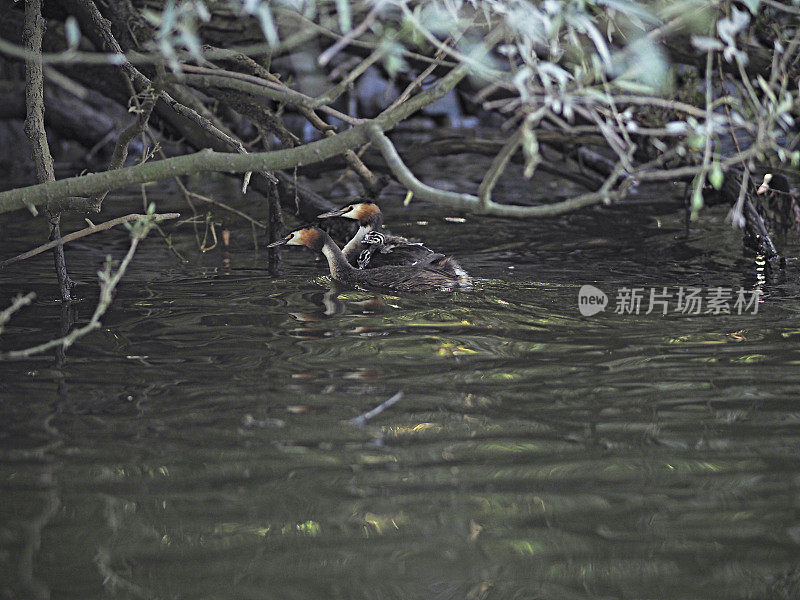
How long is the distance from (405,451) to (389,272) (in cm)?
369

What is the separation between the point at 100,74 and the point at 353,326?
3.99 meters

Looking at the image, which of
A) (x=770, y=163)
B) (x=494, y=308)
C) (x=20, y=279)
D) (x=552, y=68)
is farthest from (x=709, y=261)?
(x=20, y=279)

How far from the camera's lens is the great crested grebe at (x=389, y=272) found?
7.23 m

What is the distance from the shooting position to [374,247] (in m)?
8.22

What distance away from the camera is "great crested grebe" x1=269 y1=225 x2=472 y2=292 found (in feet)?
23.7

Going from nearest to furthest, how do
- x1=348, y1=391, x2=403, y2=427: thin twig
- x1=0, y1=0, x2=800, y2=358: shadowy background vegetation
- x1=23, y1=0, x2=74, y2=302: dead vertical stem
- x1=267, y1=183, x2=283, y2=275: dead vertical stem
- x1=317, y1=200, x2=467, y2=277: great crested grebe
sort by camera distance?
x1=0, y1=0, x2=800, y2=358: shadowy background vegetation
x1=348, y1=391, x2=403, y2=427: thin twig
x1=23, y1=0, x2=74, y2=302: dead vertical stem
x1=317, y1=200, x2=467, y2=277: great crested grebe
x1=267, y1=183, x2=283, y2=275: dead vertical stem

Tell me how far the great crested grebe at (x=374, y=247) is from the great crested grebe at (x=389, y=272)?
66 millimetres

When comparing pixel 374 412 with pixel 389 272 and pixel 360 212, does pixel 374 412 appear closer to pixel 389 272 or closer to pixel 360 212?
pixel 389 272

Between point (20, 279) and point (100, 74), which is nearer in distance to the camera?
point (20, 279)

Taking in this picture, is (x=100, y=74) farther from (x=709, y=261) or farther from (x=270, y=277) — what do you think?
(x=709, y=261)

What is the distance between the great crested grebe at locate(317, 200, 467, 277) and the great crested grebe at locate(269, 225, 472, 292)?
66 mm

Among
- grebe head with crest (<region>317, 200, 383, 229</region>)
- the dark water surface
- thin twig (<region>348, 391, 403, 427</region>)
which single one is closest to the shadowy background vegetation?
grebe head with crest (<region>317, 200, 383, 229</region>)

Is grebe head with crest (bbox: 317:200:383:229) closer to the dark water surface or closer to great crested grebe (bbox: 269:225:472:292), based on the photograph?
great crested grebe (bbox: 269:225:472:292)

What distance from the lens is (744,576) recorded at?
3.17 metres
